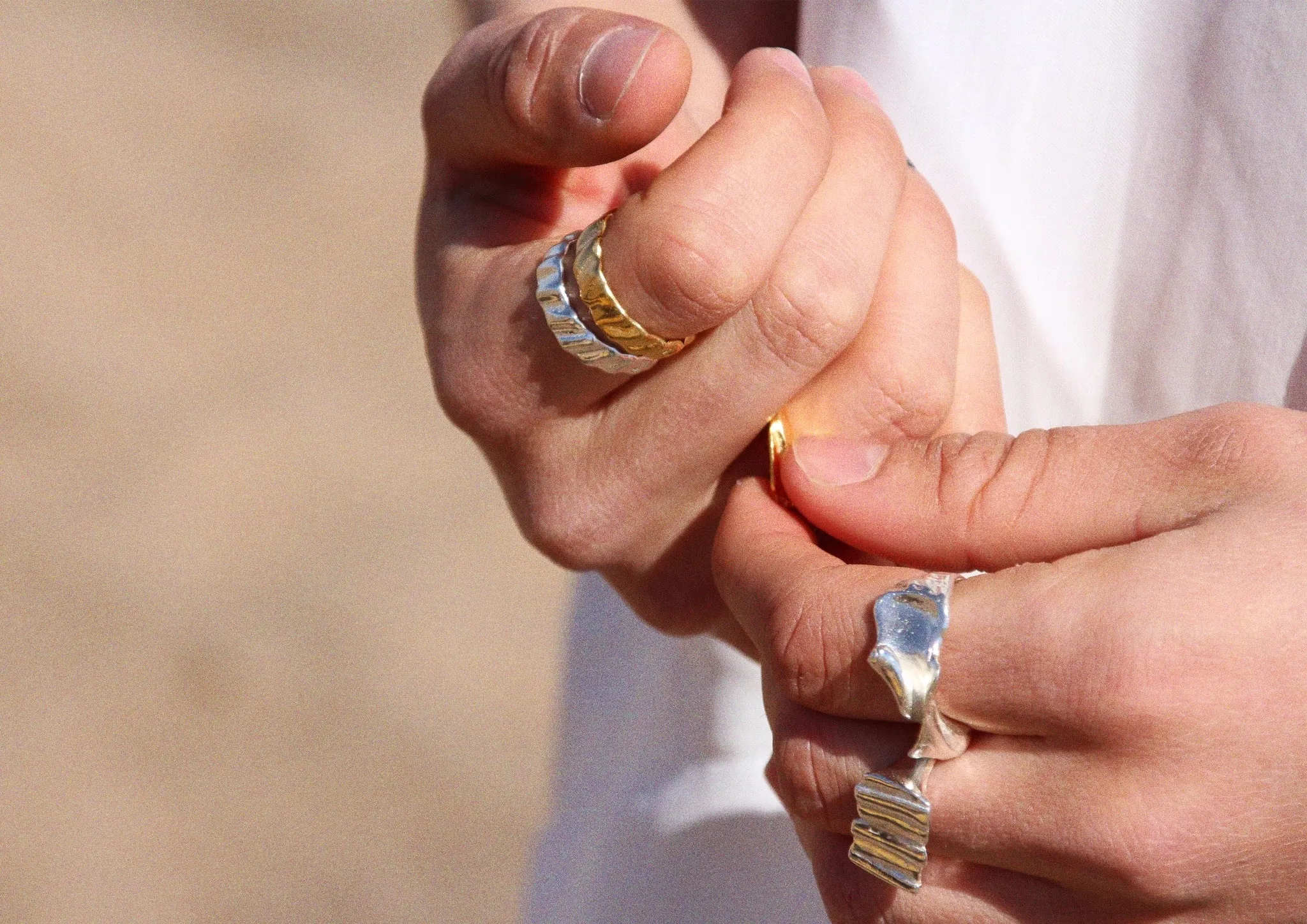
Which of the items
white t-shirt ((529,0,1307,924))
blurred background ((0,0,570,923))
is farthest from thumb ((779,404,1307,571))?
blurred background ((0,0,570,923))

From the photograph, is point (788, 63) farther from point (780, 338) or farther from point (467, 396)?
point (467, 396)

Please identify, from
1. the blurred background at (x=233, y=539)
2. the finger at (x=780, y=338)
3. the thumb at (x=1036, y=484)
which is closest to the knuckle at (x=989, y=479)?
the thumb at (x=1036, y=484)

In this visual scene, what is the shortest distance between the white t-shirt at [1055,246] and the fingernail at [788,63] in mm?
156

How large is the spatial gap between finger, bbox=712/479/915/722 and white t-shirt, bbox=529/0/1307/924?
0.33 m

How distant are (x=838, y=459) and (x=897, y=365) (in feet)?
0.23

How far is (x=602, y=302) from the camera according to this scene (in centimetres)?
69

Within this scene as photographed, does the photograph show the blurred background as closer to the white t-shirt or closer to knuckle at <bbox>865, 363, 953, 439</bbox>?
the white t-shirt

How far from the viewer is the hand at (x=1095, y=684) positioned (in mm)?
546

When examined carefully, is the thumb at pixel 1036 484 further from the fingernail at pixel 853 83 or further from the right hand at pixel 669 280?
the fingernail at pixel 853 83

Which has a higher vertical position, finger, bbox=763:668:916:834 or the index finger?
the index finger

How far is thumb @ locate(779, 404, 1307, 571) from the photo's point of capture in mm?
606

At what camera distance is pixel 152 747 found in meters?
2.44

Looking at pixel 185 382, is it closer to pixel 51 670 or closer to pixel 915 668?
pixel 51 670

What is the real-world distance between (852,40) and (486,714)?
1.97 metres
